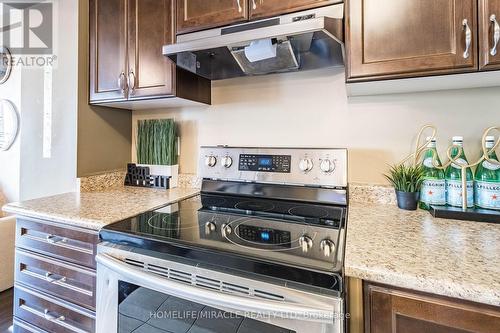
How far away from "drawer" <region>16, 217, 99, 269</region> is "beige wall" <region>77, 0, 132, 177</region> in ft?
1.55

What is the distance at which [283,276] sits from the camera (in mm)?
668

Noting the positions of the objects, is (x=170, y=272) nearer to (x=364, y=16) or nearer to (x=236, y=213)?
(x=236, y=213)

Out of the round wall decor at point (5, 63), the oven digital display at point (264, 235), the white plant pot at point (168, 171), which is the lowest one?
the oven digital display at point (264, 235)

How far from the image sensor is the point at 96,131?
1729 mm

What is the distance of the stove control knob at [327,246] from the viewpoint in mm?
744

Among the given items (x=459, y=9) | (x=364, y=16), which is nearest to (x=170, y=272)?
(x=364, y=16)

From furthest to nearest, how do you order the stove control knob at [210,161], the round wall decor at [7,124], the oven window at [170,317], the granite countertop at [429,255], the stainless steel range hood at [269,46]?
the round wall decor at [7,124] < the stove control knob at [210,161] < the stainless steel range hood at [269,46] < the oven window at [170,317] < the granite countertop at [429,255]

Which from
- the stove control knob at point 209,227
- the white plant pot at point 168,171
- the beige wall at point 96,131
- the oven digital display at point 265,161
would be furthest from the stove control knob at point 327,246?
the beige wall at point 96,131

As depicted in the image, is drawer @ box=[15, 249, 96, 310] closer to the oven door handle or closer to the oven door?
the oven door

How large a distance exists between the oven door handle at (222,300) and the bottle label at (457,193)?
2.77 feet

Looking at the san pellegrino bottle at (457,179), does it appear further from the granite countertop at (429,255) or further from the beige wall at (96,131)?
the beige wall at (96,131)

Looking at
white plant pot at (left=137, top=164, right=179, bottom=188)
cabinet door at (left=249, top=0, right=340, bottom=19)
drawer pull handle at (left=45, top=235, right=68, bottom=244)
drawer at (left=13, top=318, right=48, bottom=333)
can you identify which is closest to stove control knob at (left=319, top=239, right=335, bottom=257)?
cabinet door at (left=249, top=0, right=340, bottom=19)

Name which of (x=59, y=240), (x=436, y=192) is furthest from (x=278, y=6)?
(x=59, y=240)

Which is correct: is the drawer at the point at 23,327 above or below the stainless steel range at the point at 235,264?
below
